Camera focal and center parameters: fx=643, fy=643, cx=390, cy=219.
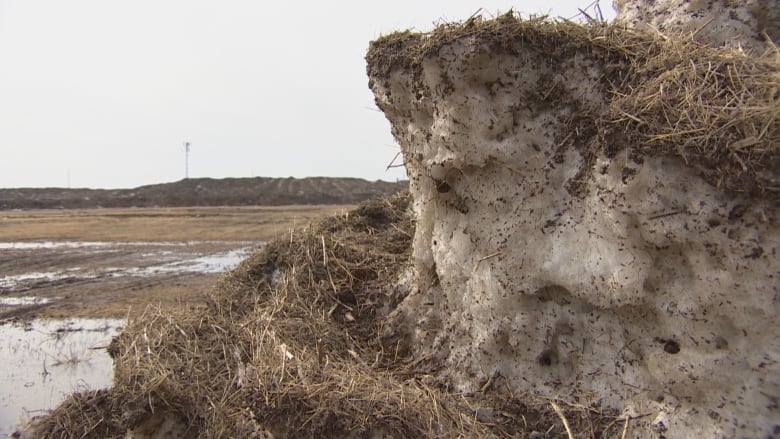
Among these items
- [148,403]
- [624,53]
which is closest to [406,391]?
[148,403]

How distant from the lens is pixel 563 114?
4.38m

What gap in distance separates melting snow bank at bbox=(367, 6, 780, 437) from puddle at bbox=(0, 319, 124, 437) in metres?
4.10

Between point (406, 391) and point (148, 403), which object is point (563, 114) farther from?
point (148, 403)

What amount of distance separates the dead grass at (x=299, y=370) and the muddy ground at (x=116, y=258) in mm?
1144

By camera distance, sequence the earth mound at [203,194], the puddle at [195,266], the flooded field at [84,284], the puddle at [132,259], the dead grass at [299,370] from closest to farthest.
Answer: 1. the dead grass at [299,370]
2. the flooded field at [84,284]
3. the puddle at [132,259]
4. the puddle at [195,266]
5. the earth mound at [203,194]

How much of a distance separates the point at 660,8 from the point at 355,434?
12.2 feet

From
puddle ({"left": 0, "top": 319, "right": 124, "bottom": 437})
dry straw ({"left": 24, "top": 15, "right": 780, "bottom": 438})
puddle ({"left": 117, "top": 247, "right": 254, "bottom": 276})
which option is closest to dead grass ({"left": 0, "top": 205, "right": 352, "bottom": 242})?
puddle ({"left": 117, "top": 247, "right": 254, "bottom": 276})

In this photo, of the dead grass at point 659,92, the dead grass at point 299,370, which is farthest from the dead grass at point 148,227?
the dead grass at point 659,92

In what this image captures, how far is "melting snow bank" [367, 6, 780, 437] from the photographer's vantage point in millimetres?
3434

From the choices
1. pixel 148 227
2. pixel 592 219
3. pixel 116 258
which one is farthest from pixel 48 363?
pixel 148 227

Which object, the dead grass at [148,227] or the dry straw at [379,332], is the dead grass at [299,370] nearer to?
the dry straw at [379,332]

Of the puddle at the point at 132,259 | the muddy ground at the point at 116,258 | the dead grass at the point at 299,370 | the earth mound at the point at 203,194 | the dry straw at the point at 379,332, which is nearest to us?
the dry straw at the point at 379,332

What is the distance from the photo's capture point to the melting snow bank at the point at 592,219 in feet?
11.3

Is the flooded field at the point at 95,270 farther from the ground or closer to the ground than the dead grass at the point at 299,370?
closer to the ground
